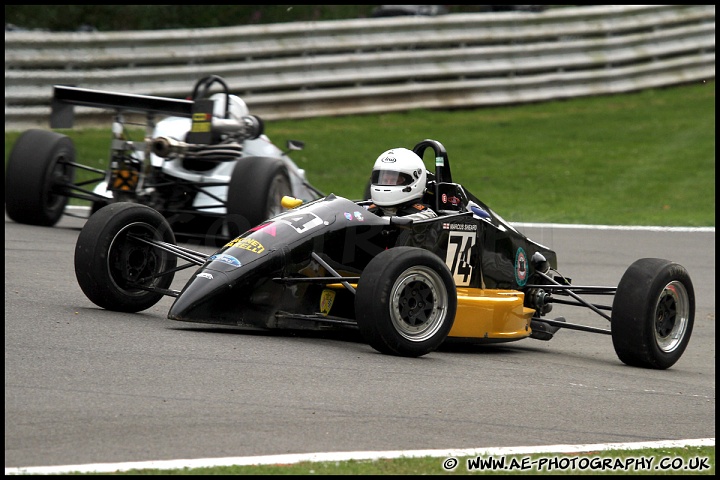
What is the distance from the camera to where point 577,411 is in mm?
6559

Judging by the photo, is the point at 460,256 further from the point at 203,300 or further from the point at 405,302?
the point at 203,300

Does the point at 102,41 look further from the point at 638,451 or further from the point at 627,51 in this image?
the point at 638,451

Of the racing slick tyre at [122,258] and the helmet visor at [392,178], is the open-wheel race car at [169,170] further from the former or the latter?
the racing slick tyre at [122,258]

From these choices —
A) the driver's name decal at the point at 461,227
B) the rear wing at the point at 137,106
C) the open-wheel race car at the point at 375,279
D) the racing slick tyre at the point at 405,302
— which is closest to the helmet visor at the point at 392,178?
the open-wheel race car at the point at 375,279

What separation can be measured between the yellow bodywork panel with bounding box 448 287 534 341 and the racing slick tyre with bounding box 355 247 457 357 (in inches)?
22.3

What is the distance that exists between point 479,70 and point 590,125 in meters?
2.15

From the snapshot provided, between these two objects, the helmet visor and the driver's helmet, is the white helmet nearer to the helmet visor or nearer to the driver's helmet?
the helmet visor

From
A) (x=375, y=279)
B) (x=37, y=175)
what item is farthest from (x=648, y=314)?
(x=37, y=175)

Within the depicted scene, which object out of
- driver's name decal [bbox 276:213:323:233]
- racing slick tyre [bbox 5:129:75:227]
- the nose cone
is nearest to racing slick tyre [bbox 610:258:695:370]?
driver's name decal [bbox 276:213:323:233]

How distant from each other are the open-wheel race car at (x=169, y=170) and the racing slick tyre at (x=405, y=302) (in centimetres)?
404

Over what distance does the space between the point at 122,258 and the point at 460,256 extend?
242cm

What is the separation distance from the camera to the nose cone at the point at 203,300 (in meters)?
7.41

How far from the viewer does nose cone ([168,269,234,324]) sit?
7.41 meters

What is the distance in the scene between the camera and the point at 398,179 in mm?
8562
